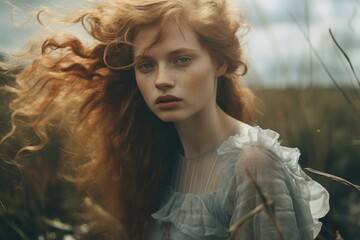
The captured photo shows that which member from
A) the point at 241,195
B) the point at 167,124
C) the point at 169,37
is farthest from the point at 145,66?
the point at 241,195

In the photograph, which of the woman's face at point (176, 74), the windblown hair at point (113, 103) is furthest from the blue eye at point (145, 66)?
the windblown hair at point (113, 103)

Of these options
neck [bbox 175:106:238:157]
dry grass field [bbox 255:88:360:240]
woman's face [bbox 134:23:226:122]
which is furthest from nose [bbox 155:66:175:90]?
dry grass field [bbox 255:88:360:240]

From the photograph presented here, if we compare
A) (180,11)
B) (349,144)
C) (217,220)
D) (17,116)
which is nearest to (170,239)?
(217,220)

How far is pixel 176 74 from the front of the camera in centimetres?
199

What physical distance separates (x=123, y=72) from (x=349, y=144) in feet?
4.26

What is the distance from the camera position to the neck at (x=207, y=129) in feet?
7.02

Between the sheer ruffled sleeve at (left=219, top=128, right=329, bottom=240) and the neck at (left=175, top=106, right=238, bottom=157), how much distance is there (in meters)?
0.19

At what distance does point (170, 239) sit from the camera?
83.0 inches

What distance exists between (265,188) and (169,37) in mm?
586

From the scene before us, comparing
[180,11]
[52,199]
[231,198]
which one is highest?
[180,11]

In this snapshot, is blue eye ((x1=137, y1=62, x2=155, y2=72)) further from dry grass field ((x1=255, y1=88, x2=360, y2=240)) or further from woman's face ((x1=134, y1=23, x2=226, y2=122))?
dry grass field ((x1=255, y1=88, x2=360, y2=240))

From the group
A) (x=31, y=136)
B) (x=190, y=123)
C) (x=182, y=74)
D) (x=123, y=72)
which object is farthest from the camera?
(x=31, y=136)

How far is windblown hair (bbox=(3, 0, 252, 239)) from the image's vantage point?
Result: 7.37 ft

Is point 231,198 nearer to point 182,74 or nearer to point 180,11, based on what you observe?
point 182,74
